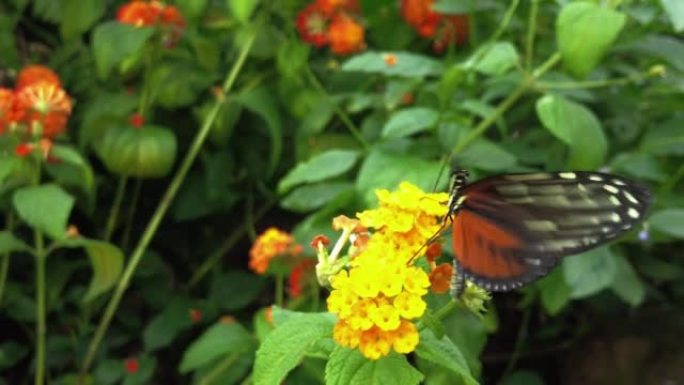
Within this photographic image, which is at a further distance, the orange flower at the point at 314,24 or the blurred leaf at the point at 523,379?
the blurred leaf at the point at 523,379

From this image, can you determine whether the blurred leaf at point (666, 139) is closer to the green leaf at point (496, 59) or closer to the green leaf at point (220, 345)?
the green leaf at point (496, 59)

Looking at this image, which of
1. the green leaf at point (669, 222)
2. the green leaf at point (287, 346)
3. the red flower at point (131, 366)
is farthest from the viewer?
the red flower at point (131, 366)

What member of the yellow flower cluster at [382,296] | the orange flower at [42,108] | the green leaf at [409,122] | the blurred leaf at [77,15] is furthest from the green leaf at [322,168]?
the yellow flower cluster at [382,296]

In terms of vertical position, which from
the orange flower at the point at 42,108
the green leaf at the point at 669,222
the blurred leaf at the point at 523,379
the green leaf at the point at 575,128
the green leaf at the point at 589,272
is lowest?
the blurred leaf at the point at 523,379

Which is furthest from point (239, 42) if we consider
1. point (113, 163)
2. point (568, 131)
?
point (568, 131)

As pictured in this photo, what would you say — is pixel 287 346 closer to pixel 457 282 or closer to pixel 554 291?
pixel 457 282

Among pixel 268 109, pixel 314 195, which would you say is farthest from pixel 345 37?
pixel 314 195

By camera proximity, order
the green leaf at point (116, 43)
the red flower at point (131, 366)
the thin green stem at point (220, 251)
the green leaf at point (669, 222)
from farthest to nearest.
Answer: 1. the thin green stem at point (220, 251)
2. the red flower at point (131, 366)
3. the green leaf at point (116, 43)
4. the green leaf at point (669, 222)

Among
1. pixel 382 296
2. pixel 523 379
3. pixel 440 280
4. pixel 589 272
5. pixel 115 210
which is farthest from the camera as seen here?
pixel 523 379
